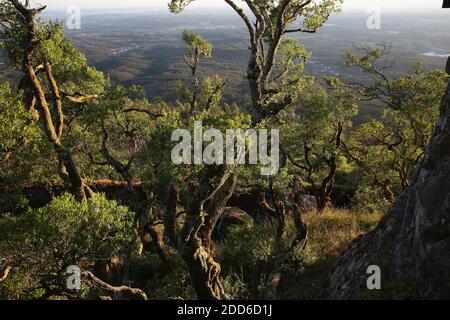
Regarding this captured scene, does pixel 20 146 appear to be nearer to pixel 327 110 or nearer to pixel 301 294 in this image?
pixel 301 294

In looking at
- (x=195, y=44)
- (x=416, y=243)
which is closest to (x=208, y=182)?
(x=416, y=243)

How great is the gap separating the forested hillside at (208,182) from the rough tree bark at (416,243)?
0.04 metres

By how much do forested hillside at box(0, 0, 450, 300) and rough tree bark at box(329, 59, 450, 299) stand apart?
0.14 ft

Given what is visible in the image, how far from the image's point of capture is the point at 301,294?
13.6 metres

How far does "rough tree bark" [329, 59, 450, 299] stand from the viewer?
29.2 ft

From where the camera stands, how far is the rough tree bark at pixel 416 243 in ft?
29.2

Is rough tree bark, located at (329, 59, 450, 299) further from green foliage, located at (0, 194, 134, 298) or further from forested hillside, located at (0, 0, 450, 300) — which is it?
green foliage, located at (0, 194, 134, 298)

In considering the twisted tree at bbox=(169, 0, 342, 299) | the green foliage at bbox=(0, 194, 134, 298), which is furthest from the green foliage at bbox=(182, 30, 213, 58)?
the green foliage at bbox=(0, 194, 134, 298)

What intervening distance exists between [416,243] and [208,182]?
5.79m

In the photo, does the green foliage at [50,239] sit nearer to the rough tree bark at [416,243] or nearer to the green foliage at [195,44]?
the rough tree bark at [416,243]
